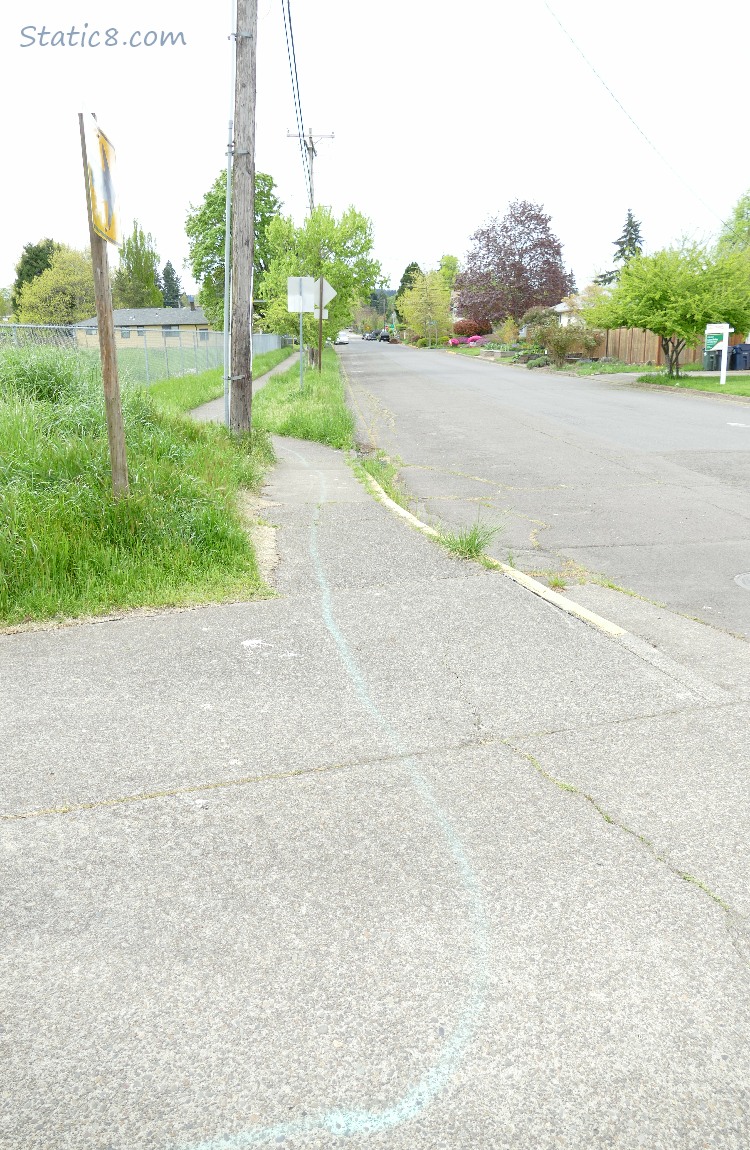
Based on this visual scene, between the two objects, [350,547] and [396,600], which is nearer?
[396,600]

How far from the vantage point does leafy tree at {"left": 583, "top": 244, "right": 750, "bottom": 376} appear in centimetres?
2684

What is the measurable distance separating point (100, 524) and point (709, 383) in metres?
25.0

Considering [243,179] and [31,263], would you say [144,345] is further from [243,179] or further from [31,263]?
[31,263]

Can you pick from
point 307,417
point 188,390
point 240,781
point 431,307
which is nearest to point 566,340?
point 188,390

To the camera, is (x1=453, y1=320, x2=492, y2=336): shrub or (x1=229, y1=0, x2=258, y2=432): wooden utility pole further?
(x1=453, y1=320, x2=492, y2=336): shrub

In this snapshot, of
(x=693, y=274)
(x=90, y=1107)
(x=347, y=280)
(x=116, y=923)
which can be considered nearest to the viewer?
(x=90, y=1107)

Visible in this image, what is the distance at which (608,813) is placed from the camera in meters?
3.30

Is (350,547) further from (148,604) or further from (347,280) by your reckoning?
(347,280)

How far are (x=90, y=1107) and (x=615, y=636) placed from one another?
154 inches

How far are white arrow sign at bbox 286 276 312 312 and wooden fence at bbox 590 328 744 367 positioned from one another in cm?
2015

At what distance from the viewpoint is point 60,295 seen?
87.4 metres

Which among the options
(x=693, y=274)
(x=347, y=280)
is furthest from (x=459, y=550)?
(x=347, y=280)

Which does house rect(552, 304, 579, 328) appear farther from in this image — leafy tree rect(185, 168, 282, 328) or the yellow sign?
the yellow sign

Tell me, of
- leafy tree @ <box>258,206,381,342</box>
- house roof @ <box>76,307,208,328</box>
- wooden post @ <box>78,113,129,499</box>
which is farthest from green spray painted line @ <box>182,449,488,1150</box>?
house roof @ <box>76,307,208,328</box>
